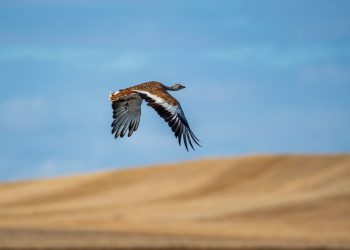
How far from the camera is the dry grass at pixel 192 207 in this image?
34.0m

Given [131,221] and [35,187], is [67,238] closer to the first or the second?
[131,221]

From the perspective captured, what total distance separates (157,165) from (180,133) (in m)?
47.9

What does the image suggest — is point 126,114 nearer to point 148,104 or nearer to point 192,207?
point 148,104

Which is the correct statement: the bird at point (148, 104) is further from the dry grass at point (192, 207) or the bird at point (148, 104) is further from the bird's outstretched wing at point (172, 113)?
the dry grass at point (192, 207)

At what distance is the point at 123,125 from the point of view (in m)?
10.6

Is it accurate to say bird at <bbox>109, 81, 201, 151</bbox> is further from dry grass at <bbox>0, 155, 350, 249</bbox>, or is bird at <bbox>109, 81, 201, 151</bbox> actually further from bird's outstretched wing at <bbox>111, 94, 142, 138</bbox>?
dry grass at <bbox>0, 155, 350, 249</bbox>

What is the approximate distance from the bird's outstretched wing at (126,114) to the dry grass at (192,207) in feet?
61.7

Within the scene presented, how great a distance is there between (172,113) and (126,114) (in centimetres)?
110

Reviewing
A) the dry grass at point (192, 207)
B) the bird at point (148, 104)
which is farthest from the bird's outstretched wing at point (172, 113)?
the dry grass at point (192, 207)

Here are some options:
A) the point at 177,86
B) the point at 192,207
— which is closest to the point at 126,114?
the point at 177,86

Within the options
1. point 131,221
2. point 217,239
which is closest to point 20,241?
point 217,239

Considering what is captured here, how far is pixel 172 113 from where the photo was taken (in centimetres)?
964

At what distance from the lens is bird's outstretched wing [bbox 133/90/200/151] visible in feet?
31.1

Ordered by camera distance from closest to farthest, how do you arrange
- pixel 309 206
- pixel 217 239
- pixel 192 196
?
pixel 217 239
pixel 309 206
pixel 192 196
